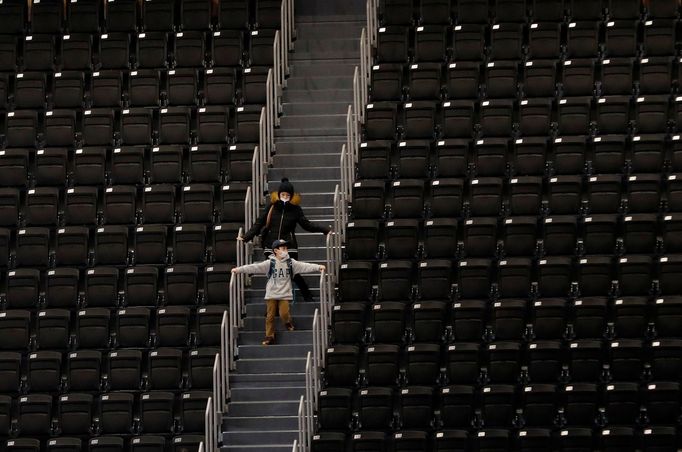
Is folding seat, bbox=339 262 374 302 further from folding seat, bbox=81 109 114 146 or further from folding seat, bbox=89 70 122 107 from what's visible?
folding seat, bbox=89 70 122 107

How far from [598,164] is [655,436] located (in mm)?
4373

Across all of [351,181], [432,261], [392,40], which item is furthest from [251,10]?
[432,261]

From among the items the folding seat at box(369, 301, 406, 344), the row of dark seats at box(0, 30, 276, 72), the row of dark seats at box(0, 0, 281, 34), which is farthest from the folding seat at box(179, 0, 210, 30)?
the folding seat at box(369, 301, 406, 344)

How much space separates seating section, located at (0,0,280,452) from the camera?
68.5 feet

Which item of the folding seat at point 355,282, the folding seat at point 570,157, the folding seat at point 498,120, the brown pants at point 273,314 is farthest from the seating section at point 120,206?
the folding seat at point 570,157

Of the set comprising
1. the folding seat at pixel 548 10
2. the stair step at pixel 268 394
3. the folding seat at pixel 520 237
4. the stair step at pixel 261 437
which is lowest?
the stair step at pixel 261 437

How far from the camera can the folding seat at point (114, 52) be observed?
25.1 meters

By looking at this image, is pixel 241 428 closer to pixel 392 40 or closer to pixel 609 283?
pixel 609 283

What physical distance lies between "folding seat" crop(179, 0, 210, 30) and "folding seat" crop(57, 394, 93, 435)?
710 cm

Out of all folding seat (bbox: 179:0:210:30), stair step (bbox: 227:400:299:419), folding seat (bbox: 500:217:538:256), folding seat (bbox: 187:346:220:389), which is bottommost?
stair step (bbox: 227:400:299:419)

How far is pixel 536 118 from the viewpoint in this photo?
2325 cm

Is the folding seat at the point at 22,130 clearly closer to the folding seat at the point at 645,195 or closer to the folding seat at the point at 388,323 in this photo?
the folding seat at the point at 388,323

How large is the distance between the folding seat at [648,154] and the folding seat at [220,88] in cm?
584

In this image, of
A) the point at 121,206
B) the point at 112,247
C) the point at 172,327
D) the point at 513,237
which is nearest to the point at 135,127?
the point at 121,206
